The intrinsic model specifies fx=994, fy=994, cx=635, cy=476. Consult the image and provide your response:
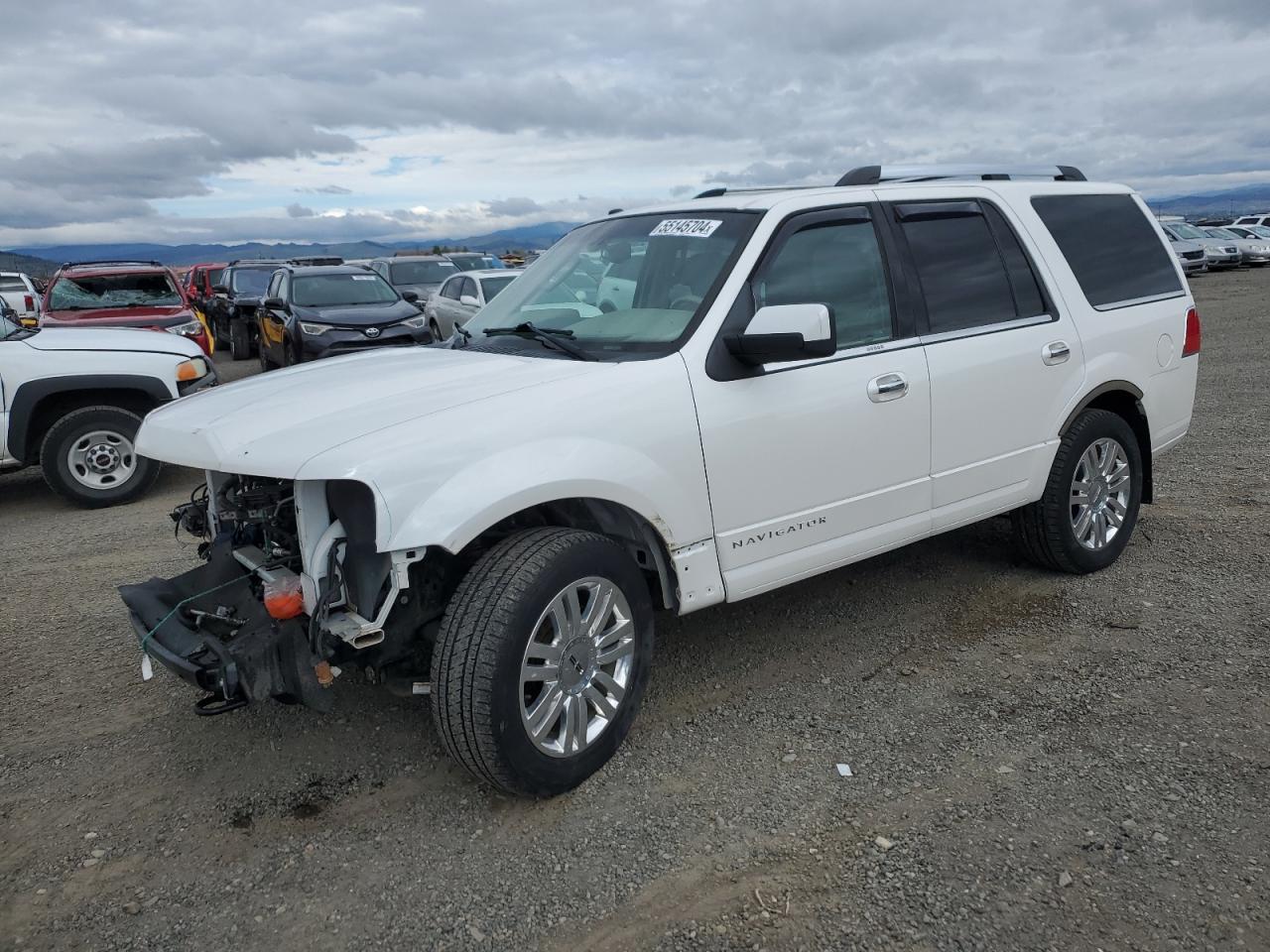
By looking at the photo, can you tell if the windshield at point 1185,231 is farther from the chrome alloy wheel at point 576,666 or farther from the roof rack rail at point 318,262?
the chrome alloy wheel at point 576,666

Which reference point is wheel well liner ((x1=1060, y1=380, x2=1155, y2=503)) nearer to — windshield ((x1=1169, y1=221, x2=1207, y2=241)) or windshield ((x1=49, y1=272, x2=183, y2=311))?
windshield ((x1=49, y1=272, x2=183, y2=311))

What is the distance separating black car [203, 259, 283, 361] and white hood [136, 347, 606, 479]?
15.0 m

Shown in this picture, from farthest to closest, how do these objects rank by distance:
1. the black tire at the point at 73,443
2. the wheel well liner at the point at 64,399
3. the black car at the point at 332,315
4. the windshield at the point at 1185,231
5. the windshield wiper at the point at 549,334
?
the windshield at the point at 1185,231
the black car at the point at 332,315
the black tire at the point at 73,443
the wheel well liner at the point at 64,399
the windshield wiper at the point at 549,334

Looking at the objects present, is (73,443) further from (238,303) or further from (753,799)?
(238,303)

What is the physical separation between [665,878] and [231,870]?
130 centimetres

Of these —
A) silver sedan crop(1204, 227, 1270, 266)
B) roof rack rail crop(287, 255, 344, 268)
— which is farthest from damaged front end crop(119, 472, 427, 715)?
silver sedan crop(1204, 227, 1270, 266)

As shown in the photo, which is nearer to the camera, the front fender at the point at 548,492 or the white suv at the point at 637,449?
the front fender at the point at 548,492

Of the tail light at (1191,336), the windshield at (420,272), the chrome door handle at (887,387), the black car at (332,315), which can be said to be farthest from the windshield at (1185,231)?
the chrome door handle at (887,387)

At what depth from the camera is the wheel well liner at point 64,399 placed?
7125 millimetres

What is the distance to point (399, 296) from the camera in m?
14.2

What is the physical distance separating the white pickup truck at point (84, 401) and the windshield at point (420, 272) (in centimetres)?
1206

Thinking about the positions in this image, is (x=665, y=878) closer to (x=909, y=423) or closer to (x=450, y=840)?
(x=450, y=840)

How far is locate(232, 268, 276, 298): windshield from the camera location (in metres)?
20.0

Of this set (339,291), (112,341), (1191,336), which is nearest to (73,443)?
(112,341)
